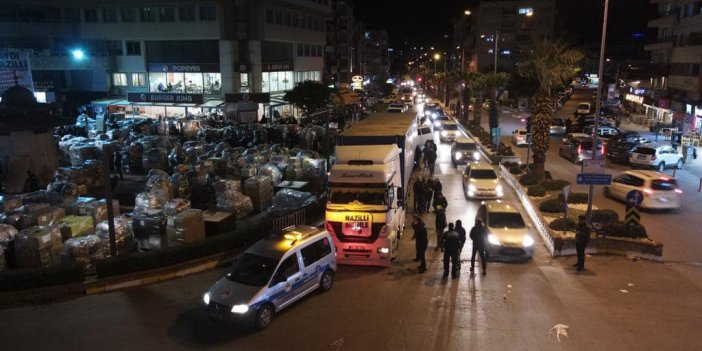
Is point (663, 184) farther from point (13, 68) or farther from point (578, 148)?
point (13, 68)

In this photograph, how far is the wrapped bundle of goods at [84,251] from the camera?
1470 cm

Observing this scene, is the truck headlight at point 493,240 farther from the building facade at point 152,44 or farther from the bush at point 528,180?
the building facade at point 152,44

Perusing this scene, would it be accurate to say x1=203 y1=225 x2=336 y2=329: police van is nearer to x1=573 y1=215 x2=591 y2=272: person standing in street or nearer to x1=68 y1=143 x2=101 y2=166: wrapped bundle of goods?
x1=573 y1=215 x2=591 y2=272: person standing in street

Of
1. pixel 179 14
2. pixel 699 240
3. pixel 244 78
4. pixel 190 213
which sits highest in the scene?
pixel 179 14

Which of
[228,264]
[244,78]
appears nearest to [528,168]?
[228,264]

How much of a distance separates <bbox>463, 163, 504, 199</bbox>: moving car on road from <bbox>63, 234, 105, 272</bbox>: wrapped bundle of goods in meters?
15.3

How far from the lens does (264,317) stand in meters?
11.9

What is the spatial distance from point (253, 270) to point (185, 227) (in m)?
4.21

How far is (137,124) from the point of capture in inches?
1495

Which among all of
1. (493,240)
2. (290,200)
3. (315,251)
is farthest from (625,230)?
(290,200)

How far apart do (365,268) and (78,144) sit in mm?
20622

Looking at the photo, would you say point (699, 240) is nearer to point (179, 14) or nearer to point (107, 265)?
point (107, 265)

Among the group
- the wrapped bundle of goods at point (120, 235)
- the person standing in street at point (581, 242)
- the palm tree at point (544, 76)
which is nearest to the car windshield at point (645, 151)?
the palm tree at point (544, 76)

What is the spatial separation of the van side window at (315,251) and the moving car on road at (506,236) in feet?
17.4
